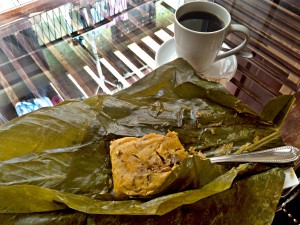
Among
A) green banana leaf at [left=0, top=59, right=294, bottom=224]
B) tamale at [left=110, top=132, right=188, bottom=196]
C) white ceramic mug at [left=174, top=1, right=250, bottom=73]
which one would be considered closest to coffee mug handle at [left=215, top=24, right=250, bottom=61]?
white ceramic mug at [left=174, top=1, right=250, bottom=73]

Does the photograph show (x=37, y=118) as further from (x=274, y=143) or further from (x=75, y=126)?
(x=274, y=143)

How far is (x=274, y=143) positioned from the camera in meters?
0.74

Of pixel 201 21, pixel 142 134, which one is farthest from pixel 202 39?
pixel 142 134

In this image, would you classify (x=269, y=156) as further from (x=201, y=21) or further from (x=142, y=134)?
(x=201, y=21)

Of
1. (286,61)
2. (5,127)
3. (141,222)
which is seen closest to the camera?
(141,222)

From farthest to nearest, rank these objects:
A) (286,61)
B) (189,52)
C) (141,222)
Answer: (286,61) → (189,52) → (141,222)

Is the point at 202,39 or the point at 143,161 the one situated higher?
the point at 202,39

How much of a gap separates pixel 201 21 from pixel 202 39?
11 centimetres

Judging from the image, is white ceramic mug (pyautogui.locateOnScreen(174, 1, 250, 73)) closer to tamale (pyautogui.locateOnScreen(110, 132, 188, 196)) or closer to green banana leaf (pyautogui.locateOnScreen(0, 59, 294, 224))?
green banana leaf (pyautogui.locateOnScreen(0, 59, 294, 224))

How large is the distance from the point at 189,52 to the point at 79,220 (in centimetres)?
52

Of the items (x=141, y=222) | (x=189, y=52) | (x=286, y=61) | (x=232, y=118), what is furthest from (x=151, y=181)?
(x=286, y=61)

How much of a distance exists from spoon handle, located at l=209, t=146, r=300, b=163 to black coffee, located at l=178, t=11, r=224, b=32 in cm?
37

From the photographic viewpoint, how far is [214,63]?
38.2 inches

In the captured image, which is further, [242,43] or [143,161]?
[242,43]
